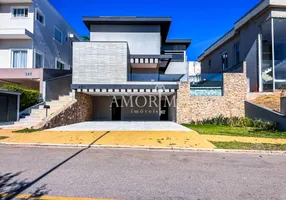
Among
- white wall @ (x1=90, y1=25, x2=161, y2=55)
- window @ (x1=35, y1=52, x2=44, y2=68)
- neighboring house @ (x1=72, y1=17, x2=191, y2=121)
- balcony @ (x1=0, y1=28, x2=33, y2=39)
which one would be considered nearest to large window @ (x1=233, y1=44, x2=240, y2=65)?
neighboring house @ (x1=72, y1=17, x2=191, y2=121)

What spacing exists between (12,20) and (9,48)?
8.84ft

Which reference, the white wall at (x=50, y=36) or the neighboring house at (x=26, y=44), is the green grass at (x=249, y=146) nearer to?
the neighboring house at (x=26, y=44)

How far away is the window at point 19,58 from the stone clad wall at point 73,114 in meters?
6.93

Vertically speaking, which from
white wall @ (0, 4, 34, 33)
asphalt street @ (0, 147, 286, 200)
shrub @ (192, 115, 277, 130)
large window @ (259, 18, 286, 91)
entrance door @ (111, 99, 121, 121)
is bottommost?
asphalt street @ (0, 147, 286, 200)

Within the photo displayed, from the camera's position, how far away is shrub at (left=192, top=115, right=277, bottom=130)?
1307 cm

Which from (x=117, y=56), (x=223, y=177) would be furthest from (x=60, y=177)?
(x=117, y=56)

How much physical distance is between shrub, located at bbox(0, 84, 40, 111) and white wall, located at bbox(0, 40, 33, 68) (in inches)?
197

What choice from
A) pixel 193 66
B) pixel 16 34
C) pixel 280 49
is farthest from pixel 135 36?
pixel 193 66

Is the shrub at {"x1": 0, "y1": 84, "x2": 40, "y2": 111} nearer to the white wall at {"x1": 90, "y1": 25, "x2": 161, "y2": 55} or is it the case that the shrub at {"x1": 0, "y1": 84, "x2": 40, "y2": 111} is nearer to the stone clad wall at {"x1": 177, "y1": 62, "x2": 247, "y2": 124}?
the white wall at {"x1": 90, "y1": 25, "x2": 161, "y2": 55}

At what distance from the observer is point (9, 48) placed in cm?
1930

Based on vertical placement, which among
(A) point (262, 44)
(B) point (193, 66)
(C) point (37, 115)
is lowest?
(C) point (37, 115)

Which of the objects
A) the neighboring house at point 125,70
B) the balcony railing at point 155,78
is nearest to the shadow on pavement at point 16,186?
the neighboring house at point 125,70

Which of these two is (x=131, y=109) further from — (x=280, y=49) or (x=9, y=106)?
(x=280, y=49)

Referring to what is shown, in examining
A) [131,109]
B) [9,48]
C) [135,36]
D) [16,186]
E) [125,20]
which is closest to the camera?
[16,186]
